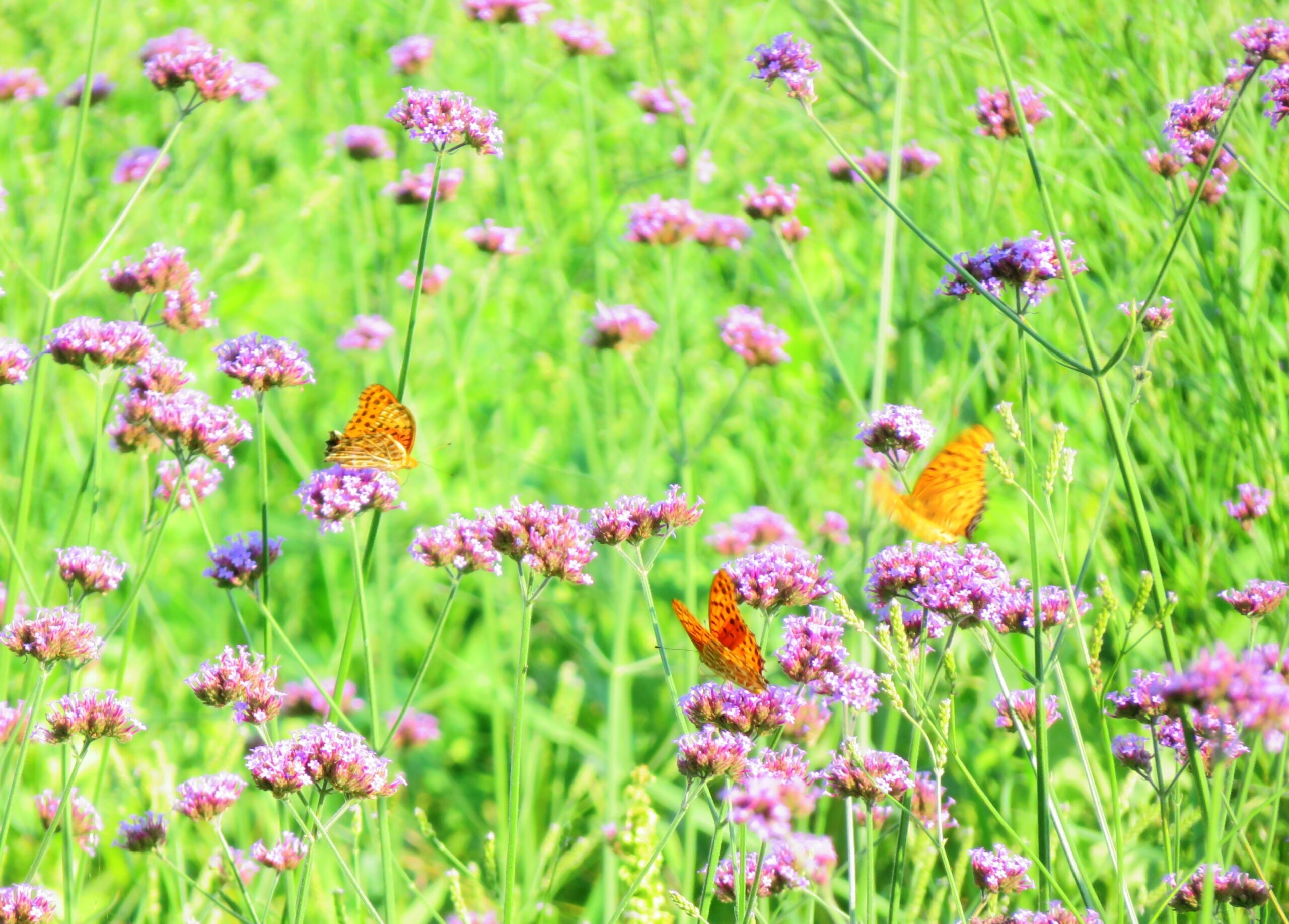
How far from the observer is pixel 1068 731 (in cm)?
316

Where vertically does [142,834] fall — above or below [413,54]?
below

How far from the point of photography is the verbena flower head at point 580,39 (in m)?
3.50

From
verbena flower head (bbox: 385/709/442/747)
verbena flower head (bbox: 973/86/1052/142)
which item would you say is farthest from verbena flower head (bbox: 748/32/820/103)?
verbena flower head (bbox: 385/709/442/747)

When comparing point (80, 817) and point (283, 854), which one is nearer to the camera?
point (283, 854)

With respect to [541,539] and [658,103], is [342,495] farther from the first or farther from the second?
[658,103]

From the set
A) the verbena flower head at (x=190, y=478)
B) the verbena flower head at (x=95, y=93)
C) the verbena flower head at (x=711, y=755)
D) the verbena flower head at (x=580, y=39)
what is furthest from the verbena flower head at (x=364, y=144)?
the verbena flower head at (x=711, y=755)

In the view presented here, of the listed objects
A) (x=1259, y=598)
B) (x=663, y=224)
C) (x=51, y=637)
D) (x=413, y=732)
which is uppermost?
(x=1259, y=598)

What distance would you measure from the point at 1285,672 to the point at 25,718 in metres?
1.81

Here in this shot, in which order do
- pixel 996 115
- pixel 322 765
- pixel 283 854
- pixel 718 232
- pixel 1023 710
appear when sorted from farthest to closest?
pixel 718 232
pixel 996 115
pixel 1023 710
pixel 283 854
pixel 322 765

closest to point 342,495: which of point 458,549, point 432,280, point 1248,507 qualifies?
point 458,549

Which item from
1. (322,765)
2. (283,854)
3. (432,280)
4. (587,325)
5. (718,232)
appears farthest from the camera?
(587,325)

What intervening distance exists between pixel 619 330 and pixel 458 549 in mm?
1529

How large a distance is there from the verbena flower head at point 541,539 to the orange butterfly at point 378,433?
436mm

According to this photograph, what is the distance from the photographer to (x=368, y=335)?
3611mm
